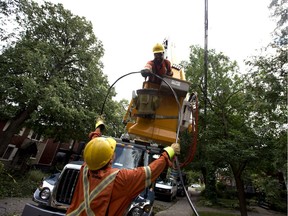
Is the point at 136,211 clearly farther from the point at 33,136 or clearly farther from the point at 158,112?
the point at 33,136

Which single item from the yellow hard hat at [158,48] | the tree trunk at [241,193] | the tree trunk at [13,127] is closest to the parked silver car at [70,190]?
the yellow hard hat at [158,48]

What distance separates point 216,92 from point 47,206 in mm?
12185

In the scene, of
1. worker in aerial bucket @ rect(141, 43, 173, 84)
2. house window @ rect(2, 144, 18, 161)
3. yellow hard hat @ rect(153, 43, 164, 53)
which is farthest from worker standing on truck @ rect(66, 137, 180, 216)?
house window @ rect(2, 144, 18, 161)

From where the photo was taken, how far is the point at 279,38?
7.51 meters

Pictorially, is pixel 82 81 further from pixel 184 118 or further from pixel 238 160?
pixel 184 118

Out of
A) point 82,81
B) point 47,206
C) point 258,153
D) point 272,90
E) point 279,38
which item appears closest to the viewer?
point 47,206

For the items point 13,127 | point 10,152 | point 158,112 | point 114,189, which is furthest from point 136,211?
point 10,152

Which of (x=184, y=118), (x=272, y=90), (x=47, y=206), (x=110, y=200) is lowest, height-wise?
(x=47, y=206)

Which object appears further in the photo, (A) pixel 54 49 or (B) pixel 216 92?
(A) pixel 54 49

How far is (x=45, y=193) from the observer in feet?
18.6

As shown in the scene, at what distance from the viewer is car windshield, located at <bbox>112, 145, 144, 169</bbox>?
6121 mm

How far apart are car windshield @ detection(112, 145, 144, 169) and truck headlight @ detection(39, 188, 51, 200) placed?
178 centimetres

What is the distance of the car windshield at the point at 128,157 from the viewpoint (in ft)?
20.1

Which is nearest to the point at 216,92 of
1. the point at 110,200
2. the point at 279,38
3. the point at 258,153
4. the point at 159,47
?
the point at 258,153
